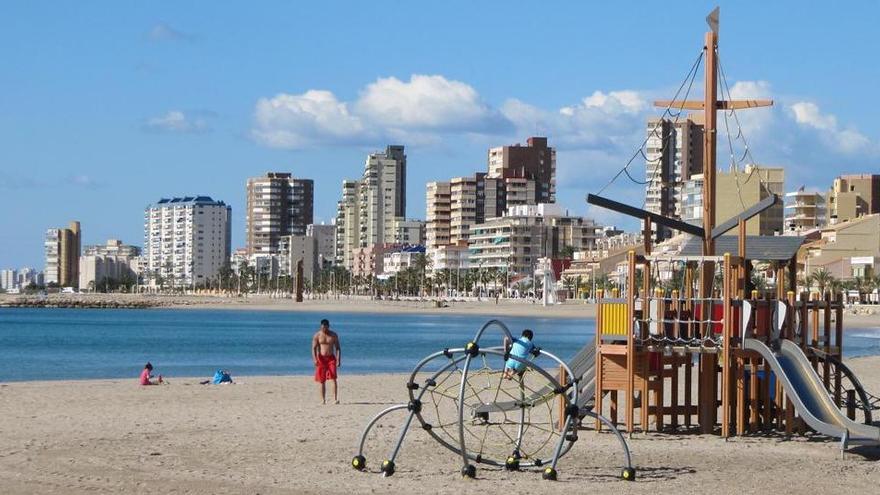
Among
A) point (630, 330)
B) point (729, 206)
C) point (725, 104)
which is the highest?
point (729, 206)

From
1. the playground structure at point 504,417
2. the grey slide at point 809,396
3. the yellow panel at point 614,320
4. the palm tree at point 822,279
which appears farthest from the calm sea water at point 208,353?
the palm tree at point 822,279

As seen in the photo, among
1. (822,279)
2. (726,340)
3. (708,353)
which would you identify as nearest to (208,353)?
(708,353)

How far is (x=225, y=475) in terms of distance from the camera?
16438mm

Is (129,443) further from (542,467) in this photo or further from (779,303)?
(779,303)

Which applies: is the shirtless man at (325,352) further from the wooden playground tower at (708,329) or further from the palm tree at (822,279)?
the palm tree at (822,279)

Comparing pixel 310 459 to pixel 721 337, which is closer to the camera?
pixel 310 459

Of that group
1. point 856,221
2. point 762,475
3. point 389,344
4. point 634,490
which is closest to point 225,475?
point 634,490

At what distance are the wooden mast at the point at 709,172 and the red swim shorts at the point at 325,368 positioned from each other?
22.4ft

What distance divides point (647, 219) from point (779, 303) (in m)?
2.75

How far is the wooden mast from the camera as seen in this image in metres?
21.0

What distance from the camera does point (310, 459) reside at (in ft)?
58.2

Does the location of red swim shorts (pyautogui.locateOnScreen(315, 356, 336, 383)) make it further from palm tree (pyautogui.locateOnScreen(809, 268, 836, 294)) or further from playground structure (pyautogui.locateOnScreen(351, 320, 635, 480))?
palm tree (pyautogui.locateOnScreen(809, 268, 836, 294))

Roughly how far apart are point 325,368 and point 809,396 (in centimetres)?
901

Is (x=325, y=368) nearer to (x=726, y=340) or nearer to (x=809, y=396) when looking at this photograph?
(x=726, y=340)
